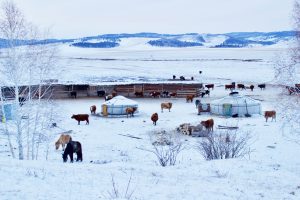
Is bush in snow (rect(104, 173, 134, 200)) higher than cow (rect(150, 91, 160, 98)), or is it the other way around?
bush in snow (rect(104, 173, 134, 200))

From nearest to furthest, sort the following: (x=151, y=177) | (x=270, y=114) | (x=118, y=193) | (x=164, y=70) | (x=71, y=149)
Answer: (x=118, y=193) → (x=151, y=177) → (x=71, y=149) → (x=270, y=114) → (x=164, y=70)

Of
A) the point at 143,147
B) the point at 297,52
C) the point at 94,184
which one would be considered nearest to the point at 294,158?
the point at 297,52

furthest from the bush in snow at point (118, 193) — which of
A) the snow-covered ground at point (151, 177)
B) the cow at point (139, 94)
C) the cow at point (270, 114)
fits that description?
the cow at point (139, 94)

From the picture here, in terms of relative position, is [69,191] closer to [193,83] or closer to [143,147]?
[143,147]

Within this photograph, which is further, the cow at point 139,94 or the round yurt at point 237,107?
the cow at point 139,94

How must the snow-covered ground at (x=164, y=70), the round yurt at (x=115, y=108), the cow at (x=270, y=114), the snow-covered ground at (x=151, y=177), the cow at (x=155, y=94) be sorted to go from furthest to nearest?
the snow-covered ground at (x=164, y=70), the cow at (x=155, y=94), the round yurt at (x=115, y=108), the cow at (x=270, y=114), the snow-covered ground at (x=151, y=177)

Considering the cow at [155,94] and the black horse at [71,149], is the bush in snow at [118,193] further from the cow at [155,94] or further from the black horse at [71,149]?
the cow at [155,94]

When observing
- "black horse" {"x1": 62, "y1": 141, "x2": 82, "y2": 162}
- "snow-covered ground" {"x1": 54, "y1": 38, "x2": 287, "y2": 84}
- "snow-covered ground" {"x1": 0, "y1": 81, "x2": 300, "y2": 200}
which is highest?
"snow-covered ground" {"x1": 54, "y1": 38, "x2": 287, "y2": 84}

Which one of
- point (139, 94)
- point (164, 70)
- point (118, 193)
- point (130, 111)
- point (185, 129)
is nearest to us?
point (118, 193)

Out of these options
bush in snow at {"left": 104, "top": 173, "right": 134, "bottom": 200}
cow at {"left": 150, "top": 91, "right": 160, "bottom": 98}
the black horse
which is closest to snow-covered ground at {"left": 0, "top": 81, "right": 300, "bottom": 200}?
bush in snow at {"left": 104, "top": 173, "right": 134, "bottom": 200}

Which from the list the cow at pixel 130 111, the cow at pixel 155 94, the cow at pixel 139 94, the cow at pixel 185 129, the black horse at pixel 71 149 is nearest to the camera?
the black horse at pixel 71 149

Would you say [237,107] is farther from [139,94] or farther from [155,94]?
[139,94]

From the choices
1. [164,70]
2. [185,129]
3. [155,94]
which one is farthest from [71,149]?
[164,70]

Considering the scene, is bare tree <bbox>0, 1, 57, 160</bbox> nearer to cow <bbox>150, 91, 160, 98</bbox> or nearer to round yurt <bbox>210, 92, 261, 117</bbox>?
round yurt <bbox>210, 92, 261, 117</bbox>
